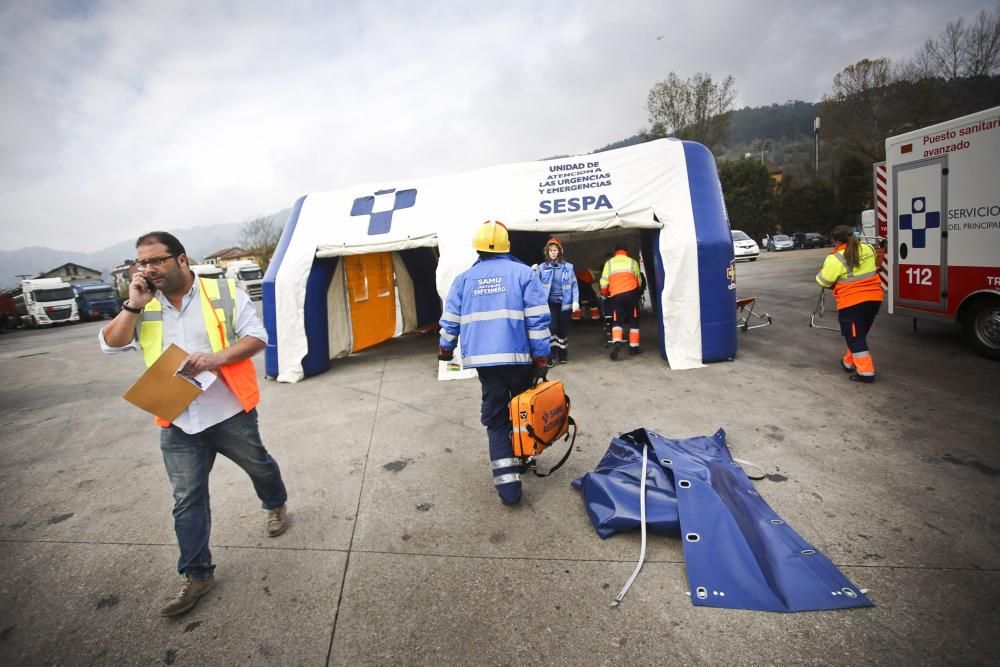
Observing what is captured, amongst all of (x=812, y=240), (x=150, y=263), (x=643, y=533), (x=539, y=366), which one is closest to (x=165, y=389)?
(x=150, y=263)

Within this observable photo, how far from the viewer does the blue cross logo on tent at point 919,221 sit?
6232 mm

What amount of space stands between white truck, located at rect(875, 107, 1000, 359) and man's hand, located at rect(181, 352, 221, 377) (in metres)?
7.55

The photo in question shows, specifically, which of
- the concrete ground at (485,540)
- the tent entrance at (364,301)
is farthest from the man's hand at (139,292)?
the tent entrance at (364,301)

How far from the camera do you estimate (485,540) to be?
301 cm

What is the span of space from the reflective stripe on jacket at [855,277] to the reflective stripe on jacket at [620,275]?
2.45 m

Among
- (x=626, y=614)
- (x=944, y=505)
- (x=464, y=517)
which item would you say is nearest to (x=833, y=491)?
(x=944, y=505)

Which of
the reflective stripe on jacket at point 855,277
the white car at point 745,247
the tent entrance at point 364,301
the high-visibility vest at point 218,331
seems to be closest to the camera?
the high-visibility vest at point 218,331

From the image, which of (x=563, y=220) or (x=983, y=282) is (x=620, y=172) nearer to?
(x=563, y=220)

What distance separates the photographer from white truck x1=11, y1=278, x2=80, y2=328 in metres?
25.0

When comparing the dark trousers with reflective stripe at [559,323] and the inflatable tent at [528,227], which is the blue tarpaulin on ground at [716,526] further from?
the dark trousers with reflective stripe at [559,323]

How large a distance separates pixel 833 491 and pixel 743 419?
55.0 inches

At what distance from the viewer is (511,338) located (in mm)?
3273

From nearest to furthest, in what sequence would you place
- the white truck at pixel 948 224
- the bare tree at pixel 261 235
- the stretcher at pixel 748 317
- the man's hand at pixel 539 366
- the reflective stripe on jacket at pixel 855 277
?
the man's hand at pixel 539 366 < the reflective stripe on jacket at pixel 855 277 < the white truck at pixel 948 224 < the stretcher at pixel 748 317 < the bare tree at pixel 261 235

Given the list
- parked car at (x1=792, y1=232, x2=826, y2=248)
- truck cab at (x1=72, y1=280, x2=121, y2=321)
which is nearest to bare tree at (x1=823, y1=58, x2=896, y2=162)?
parked car at (x1=792, y1=232, x2=826, y2=248)
